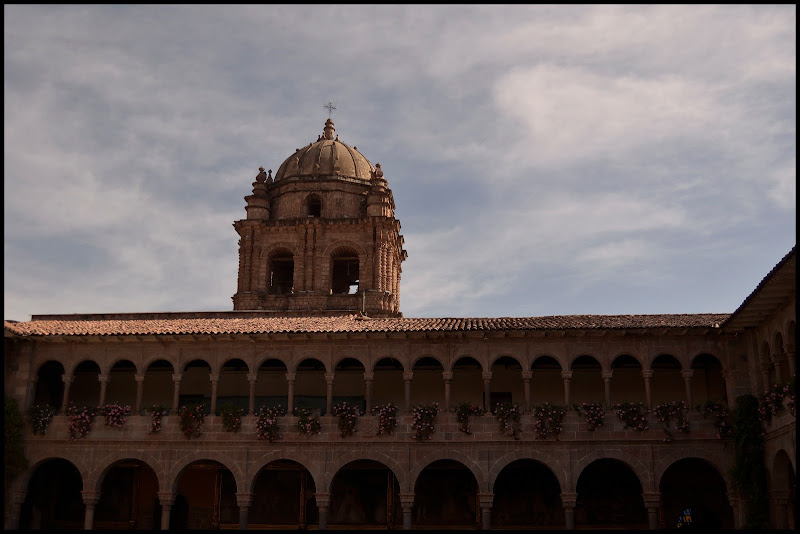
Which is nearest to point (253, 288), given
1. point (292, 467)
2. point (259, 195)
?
point (259, 195)

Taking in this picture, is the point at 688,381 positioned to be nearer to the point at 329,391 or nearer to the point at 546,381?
the point at 546,381

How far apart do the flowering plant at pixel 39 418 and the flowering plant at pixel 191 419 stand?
13.4 ft

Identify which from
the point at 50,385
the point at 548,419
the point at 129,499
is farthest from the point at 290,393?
the point at 50,385

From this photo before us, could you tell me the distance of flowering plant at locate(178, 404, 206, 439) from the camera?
1054 inches

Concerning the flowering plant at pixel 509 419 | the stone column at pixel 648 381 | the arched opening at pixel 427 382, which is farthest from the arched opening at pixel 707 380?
the arched opening at pixel 427 382

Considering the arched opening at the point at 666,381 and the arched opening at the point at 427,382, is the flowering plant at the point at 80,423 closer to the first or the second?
the arched opening at the point at 427,382

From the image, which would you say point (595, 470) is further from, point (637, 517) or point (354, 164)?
point (354, 164)

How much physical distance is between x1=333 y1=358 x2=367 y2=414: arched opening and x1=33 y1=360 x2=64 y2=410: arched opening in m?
8.82

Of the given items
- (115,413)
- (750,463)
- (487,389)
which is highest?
(487,389)

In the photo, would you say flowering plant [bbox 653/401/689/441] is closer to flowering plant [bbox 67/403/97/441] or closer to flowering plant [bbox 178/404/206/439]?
flowering plant [bbox 178/404/206/439]

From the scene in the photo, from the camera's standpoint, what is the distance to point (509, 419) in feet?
85.0

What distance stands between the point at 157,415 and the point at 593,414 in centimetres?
1273

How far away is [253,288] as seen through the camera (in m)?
38.4

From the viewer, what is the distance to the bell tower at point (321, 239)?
37.9 metres
